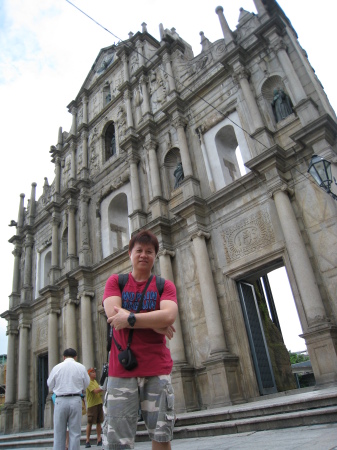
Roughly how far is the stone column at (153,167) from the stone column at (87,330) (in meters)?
4.89

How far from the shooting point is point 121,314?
2078mm

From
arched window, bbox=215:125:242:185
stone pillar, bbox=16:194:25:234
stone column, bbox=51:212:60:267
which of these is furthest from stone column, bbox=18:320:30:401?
arched window, bbox=215:125:242:185

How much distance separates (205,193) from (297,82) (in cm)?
416

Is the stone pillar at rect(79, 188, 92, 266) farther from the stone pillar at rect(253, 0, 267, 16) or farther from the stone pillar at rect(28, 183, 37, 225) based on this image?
the stone pillar at rect(253, 0, 267, 16)

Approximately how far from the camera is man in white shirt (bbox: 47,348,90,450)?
165 inches

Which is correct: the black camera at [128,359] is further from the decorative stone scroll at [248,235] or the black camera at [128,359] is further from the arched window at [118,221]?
the arched window at [118,221]

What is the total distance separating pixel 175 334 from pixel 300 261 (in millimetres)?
4095

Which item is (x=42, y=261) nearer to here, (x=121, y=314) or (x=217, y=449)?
(x=217, y=449)

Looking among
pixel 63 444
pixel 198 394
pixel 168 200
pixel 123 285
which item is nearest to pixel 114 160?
pixel 168 200

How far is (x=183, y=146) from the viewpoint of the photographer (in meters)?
12.9

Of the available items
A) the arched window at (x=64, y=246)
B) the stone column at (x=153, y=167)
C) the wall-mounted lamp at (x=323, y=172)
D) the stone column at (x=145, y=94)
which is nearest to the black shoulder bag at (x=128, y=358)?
the wall-mounted lamp at (x=323, y=172)

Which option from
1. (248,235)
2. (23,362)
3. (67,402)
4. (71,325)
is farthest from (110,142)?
(67,402)

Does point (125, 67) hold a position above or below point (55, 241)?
above

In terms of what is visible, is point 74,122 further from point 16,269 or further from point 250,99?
point 250,99
